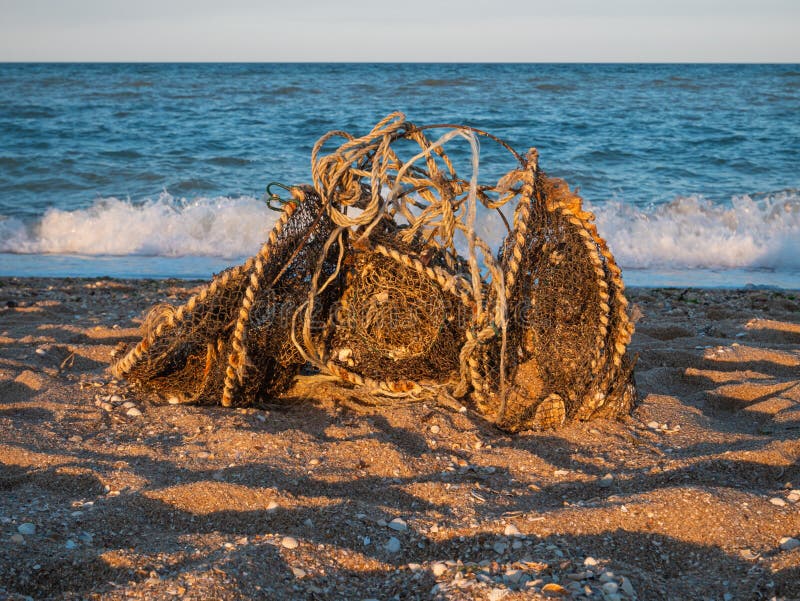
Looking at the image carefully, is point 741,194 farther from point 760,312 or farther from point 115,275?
point 115,275

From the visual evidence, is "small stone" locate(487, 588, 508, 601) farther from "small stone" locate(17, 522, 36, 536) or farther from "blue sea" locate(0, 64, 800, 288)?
"blue sea" locate(0, 64, 800, 288)

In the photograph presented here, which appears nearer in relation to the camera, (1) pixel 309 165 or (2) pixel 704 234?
(2) pixel 704 234

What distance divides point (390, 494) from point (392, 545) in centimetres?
37

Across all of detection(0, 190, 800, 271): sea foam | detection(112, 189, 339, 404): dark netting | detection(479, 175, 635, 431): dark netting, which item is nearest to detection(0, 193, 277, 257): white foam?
detection(0, 190, 800, 271): sea foam

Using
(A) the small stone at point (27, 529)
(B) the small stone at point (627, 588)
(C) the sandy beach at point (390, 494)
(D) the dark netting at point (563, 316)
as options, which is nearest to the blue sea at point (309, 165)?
(C) the sandy beach at point (390, 494)

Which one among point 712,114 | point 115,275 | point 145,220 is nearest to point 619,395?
point 115,275

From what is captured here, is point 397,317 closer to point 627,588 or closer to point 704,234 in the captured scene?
point 627,588

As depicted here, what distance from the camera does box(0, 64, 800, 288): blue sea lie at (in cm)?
785

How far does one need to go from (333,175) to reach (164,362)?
1110 mm

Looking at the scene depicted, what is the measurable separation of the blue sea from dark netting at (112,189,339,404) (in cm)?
397

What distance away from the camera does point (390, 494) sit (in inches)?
103

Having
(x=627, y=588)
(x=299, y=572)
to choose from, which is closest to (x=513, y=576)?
(x=627, y=588)

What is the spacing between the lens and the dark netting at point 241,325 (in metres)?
3.09

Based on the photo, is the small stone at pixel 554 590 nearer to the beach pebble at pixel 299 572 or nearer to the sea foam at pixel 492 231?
the beach pebble at pixel 299 572
